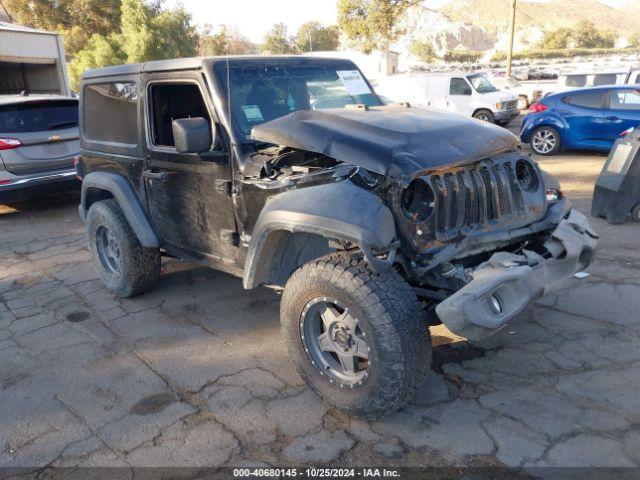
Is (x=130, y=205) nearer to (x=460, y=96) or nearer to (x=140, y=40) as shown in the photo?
(x=460, y=96)

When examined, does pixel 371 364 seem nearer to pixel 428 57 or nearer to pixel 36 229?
pixel 36 229

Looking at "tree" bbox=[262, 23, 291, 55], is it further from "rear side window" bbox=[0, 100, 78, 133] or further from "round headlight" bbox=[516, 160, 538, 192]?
"round headlight" bbox=[516, 160, 538, 192]

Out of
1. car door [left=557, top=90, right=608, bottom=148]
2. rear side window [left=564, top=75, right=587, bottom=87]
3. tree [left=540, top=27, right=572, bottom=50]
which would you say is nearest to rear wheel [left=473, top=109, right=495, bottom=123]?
rear side window [left=564, top=75, right=587, bottom=87]

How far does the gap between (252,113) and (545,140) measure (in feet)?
30.3

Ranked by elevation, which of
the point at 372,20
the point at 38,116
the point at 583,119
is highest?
the point at 372,20

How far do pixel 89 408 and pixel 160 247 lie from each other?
1.49m

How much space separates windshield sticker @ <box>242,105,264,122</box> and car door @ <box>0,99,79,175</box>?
527 centimetres

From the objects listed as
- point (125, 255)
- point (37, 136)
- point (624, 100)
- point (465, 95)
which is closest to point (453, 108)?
point (465, 95)

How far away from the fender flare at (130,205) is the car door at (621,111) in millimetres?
9318

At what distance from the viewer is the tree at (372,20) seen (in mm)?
27312

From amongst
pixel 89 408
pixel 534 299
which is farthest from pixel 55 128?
pixel 534 299

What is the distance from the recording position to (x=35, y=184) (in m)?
7.51

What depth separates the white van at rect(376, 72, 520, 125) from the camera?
50.9ft

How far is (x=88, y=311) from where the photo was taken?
4590 mm
